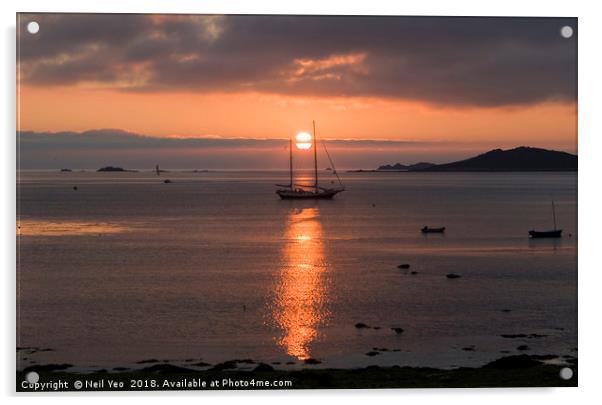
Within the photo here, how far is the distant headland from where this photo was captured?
24.8 ft

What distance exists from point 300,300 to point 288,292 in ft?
2.38

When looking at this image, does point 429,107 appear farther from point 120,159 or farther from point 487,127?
point 120,159

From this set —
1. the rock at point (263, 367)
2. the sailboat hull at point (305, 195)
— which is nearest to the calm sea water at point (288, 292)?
the rock at point (263, 367)

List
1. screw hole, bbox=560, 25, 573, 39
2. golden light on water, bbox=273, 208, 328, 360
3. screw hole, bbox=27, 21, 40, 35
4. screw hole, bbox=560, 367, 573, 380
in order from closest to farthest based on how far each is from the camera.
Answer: screw hole, bbox=27, 21, 40, 35
screw hole, bbox=560, 367, 573, 380
screw hole, bbox=560, 25, 573, 39
golden light on water, bbox=273, 208, 328, 360

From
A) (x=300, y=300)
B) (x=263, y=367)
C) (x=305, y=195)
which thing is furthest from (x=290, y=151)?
(x=305, y=195)

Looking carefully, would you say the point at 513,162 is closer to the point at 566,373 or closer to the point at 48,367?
the point at 566,373

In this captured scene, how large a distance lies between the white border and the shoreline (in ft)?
0.25

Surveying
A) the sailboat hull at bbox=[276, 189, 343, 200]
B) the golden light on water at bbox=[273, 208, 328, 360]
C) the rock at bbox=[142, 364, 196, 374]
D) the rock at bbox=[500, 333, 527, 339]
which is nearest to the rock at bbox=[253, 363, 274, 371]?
the golden light on water at bbox=[273, 208, 328, 360]

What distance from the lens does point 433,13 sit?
686 centimetres

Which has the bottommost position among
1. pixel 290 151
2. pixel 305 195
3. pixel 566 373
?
pixel 566 373

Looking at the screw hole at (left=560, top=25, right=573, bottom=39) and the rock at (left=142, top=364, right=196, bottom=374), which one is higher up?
the screw hole at (left=560, top=25, right=573, bottom=39)

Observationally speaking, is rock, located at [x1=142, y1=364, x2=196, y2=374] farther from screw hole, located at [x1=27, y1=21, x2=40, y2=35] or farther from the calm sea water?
screw hole, located at [x1=27, y1=21, x2=40, y2=35]

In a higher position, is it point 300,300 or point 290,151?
point 290,151

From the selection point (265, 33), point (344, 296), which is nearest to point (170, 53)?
point (265, 33)
